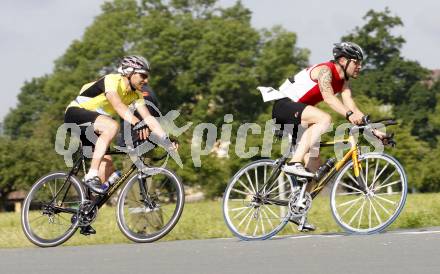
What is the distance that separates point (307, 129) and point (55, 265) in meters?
2.83

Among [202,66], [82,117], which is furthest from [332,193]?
[202,66]

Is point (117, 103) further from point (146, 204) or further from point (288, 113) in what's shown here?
point (288, 113)

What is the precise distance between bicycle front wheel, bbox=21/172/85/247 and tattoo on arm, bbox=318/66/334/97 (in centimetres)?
258

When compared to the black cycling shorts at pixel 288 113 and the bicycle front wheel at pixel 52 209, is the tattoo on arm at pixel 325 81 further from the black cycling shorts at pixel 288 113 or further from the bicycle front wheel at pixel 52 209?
the bicycle front wheel at pixel 52 209

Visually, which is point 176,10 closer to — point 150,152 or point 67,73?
point 67,73

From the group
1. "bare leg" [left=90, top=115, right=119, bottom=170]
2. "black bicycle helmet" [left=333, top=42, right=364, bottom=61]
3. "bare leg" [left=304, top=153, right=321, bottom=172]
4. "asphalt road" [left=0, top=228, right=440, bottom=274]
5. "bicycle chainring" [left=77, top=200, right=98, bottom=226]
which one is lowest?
"asphalt road" [left=0, top=228, right=440, bottom=274]

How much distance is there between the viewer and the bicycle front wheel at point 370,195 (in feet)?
27.3

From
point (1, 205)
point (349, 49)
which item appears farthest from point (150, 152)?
point (1, 205)

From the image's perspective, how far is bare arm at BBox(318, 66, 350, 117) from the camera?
27.0ft

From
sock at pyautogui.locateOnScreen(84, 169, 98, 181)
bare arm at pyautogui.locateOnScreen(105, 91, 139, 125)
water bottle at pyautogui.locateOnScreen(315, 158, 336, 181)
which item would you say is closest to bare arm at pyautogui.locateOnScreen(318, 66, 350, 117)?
water bottle at pyautogui.locateOnScreen(315, 158, 336, 181)

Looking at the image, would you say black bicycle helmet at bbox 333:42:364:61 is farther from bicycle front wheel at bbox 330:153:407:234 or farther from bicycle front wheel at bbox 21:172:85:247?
bicycle front wheel at bbox 21:172:85:247

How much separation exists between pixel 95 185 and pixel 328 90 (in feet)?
8.03

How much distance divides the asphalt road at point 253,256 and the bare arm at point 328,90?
46.6 inches

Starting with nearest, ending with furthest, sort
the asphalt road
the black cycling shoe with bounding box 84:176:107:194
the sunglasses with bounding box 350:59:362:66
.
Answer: the asphalt road → the sunglasses with bounding box 350:59:362:66 → the black cycling shoe with bounding box 84:176:107:194
